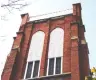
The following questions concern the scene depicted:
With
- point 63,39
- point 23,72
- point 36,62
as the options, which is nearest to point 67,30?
point 63,39

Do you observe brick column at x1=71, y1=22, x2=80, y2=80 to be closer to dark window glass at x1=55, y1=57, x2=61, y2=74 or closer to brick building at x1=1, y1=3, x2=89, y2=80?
brick building at x1=1, y1=3, x2=89, y2=80

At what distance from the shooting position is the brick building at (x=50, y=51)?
574 inches

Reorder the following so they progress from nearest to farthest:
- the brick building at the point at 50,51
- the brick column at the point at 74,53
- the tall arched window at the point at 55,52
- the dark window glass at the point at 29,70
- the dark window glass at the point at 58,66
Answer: the brick column at the point at 74,53 → the brick building at the point at 50,51 → the dark window glass at the point at 58,66 → the tall arched window at the point at 55,52 → the dark window glass at the point at 29,70

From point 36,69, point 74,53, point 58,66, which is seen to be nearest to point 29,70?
point 36,69

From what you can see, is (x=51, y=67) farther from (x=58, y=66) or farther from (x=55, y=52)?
(x=55, y=52)

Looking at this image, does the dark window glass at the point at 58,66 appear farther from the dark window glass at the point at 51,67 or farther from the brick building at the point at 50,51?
the dark window glass at the point at 51,67

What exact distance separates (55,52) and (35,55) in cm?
148

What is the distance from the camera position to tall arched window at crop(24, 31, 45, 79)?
15508 millimetres

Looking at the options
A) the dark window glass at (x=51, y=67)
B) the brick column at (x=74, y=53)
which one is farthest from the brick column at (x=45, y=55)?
the brick column at (x=74, y=53)

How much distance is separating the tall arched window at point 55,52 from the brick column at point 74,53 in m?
1.00

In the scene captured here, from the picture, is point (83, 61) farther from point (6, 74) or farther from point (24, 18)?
point (24, 18)

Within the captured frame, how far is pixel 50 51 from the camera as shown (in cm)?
1669

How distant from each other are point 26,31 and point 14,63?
150 inches

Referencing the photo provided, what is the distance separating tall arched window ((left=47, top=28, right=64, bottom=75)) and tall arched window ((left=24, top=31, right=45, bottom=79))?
754 mm
